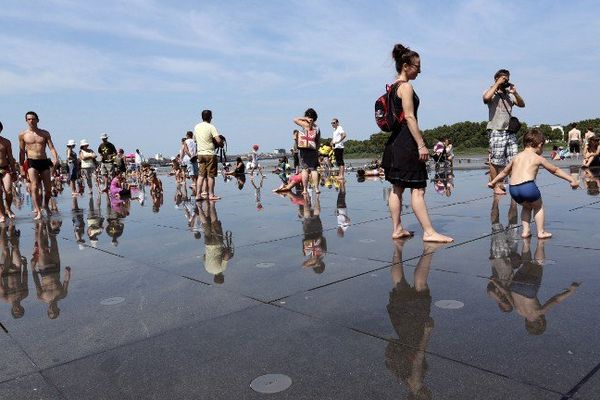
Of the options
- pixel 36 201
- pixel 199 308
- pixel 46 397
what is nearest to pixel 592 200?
pixel 199 308

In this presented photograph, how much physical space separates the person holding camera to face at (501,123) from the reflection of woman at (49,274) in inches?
279

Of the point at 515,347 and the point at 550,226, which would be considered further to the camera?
the point at 550,226

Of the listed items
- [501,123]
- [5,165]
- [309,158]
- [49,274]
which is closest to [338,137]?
[309,158]

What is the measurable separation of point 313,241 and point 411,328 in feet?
8.88

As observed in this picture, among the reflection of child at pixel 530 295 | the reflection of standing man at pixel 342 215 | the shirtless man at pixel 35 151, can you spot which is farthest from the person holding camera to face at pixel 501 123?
the shirtless man at pixel 35 151

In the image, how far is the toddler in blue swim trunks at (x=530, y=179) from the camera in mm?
5027

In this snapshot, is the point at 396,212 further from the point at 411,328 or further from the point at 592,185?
the point at 592,185

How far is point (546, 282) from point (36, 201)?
855 cm

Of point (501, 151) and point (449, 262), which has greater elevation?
point (501, 151)

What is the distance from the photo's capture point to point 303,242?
5.34 m

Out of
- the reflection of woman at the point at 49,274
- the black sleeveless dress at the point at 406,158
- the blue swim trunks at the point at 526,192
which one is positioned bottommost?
the reflection of woman at the point at 49,274

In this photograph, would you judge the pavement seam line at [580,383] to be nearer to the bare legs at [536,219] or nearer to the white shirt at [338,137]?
the bare legs at [536,219]

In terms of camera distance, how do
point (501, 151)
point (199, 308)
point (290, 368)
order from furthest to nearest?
point (501, 151), point (199, 308), point (290, 368)

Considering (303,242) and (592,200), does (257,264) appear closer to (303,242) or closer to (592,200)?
(303,242)
